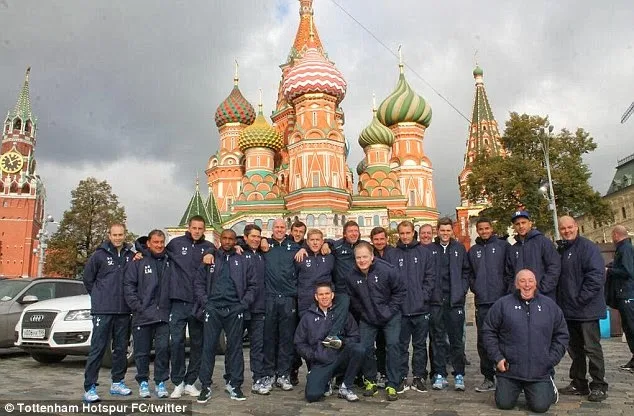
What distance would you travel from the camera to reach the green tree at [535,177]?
81.9ft

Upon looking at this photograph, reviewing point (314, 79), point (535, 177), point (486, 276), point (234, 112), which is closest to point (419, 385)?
point (486, 276)

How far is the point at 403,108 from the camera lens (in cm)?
5238

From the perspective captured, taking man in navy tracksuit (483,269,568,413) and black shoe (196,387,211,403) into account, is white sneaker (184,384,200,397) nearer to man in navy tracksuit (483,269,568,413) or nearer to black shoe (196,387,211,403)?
black shoe (196,387,211,403)

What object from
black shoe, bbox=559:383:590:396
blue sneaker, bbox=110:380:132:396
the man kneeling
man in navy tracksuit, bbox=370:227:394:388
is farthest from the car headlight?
black shoe, bbox=559:383:590:396

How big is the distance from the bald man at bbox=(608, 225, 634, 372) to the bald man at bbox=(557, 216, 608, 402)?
157 cm

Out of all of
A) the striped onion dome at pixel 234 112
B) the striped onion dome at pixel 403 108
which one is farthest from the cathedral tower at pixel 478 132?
the striped onion dome at pixel 234 112

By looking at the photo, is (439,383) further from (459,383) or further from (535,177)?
(535,177)

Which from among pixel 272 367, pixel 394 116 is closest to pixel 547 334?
pixel 272 367

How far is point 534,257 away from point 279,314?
3.17 meters

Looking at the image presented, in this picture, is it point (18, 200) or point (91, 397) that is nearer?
point (91, 397)

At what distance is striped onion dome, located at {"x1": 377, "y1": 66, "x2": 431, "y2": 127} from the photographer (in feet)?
172

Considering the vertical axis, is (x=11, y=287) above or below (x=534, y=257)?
above

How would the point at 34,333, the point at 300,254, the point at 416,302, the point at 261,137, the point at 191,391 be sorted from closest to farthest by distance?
1. the point at 191,391
2. the point at 416,302
3. the point at 300,254
4. the point at 34,333
5. the point at 261,137

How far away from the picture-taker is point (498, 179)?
25.8 m
